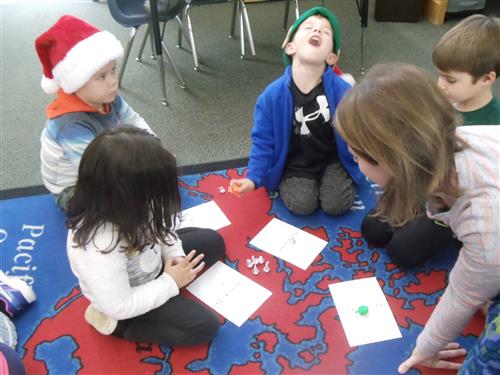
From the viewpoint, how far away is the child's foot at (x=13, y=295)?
1412 millimetres

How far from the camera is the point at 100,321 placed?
134 cm

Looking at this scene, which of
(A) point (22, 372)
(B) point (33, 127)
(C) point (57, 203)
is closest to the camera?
(A) point (22, 372)

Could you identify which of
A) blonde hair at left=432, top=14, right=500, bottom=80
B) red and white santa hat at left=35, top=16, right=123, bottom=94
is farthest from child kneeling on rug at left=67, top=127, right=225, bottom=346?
blonde hair at left=432, top=14, right=500, bottom=80

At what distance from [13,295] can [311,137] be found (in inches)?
44.9

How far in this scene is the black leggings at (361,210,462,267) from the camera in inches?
58.4

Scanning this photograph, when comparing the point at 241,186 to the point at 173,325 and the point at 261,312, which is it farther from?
the point at 173,325

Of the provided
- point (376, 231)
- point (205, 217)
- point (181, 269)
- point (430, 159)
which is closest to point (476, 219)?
point (430, 159)

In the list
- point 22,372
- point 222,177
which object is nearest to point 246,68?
point 222,177

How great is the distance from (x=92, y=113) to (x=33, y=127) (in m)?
0.98

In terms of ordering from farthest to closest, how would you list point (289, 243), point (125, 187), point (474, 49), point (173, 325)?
point (289, 243) < point (474, 49) < point (173, 325) < point (125, 187)

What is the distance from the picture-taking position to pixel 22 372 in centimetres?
123

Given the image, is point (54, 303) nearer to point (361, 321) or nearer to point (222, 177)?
point (222, 177)

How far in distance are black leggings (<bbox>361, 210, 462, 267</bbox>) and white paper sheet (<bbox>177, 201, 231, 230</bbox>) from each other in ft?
1.85

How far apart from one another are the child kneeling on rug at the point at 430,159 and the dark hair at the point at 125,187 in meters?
0.42
